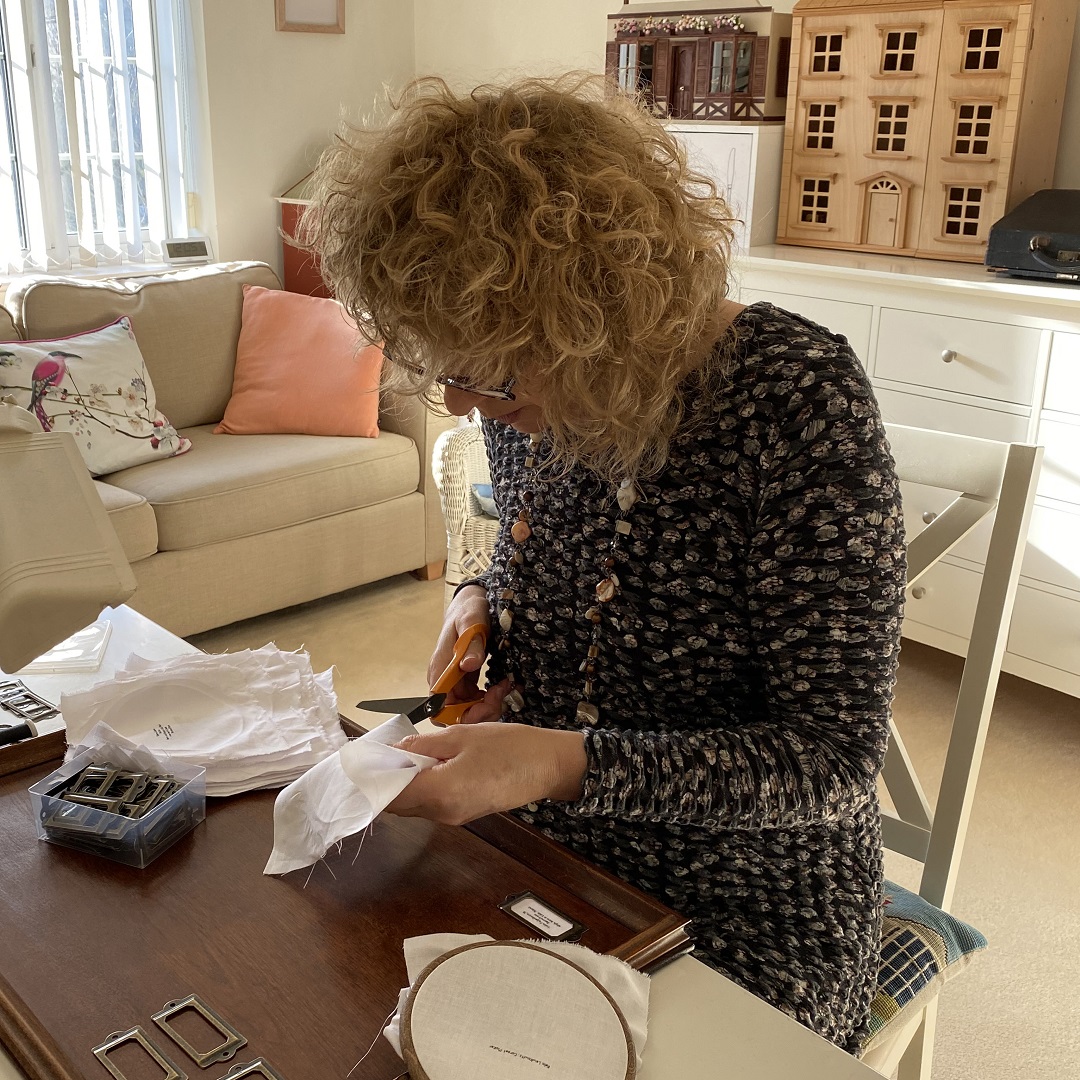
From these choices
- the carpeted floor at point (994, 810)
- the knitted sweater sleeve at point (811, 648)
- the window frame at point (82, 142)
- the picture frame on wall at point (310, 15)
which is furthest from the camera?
the picture frame on wall at point (310, 15)

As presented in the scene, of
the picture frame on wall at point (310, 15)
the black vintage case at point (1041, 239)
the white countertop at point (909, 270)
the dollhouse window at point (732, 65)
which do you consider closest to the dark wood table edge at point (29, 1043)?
the white countertop at point (909, 270)

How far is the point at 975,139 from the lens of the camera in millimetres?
2715

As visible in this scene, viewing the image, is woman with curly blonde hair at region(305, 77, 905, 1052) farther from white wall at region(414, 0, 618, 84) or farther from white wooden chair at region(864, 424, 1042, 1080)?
white wall at region(414, 0, 618, 84)

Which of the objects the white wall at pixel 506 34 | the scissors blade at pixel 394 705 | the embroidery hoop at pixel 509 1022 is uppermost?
the white wall at pixel 506 34

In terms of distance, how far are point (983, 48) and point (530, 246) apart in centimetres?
226

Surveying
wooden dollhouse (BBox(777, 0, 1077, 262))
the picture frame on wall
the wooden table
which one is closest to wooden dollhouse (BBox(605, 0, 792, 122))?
wooden dollhouse (BBox(777, 0, 1077, 262))

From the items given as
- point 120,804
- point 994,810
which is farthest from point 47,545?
point 994,810

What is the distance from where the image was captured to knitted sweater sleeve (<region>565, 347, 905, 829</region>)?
2.95 ft

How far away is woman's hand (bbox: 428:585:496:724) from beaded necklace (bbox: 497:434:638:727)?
2 cm

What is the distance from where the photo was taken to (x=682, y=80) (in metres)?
3.25

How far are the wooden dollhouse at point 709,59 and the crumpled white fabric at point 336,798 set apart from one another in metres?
2.58

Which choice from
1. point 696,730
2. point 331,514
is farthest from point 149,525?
point 696,730

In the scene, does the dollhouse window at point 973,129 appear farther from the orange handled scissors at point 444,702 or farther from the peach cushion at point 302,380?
the orange handled scissors at point 444,702

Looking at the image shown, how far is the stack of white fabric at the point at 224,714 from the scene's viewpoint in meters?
0.97
